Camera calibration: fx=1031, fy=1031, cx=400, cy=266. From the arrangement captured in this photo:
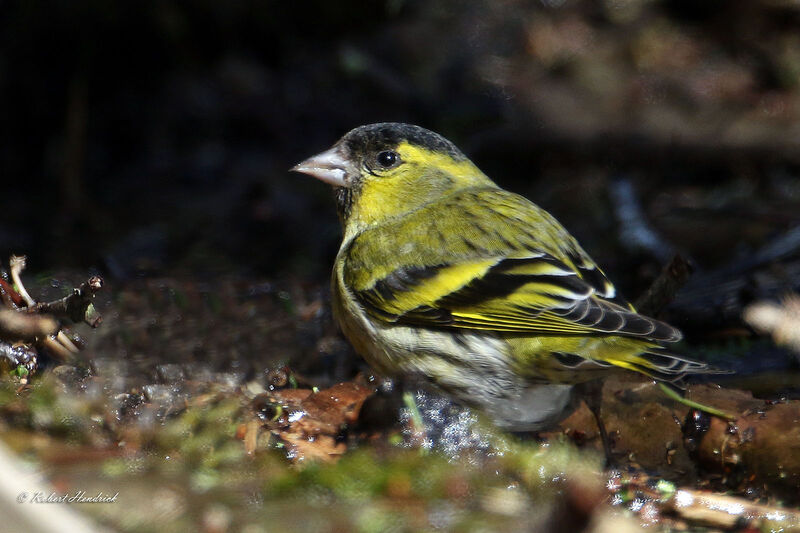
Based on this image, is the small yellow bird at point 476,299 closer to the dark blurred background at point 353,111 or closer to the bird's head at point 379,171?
the bird's head at point 379,171

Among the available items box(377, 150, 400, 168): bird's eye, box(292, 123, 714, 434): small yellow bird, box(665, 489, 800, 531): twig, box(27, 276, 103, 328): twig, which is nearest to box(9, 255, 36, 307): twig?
box(27, 276, 103, 328): twig

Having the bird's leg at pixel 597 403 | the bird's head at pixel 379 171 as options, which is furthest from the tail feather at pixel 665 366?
the bird's head at pixel 379 171

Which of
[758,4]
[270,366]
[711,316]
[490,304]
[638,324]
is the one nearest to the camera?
[638,324]

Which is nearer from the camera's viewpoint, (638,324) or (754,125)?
(638,324)

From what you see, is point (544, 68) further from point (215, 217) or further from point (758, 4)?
point (215, 217)

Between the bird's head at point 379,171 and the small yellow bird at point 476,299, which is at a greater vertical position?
the bird's head at point 379,171

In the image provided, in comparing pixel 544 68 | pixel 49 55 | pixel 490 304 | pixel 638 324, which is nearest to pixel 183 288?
pixel 490 304

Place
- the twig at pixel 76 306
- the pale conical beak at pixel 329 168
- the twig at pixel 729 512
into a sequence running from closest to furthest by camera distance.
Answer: the twig at pixel 729 512 < the twig at pixel 76 306 < the pale conical beak at pixel 329 168
